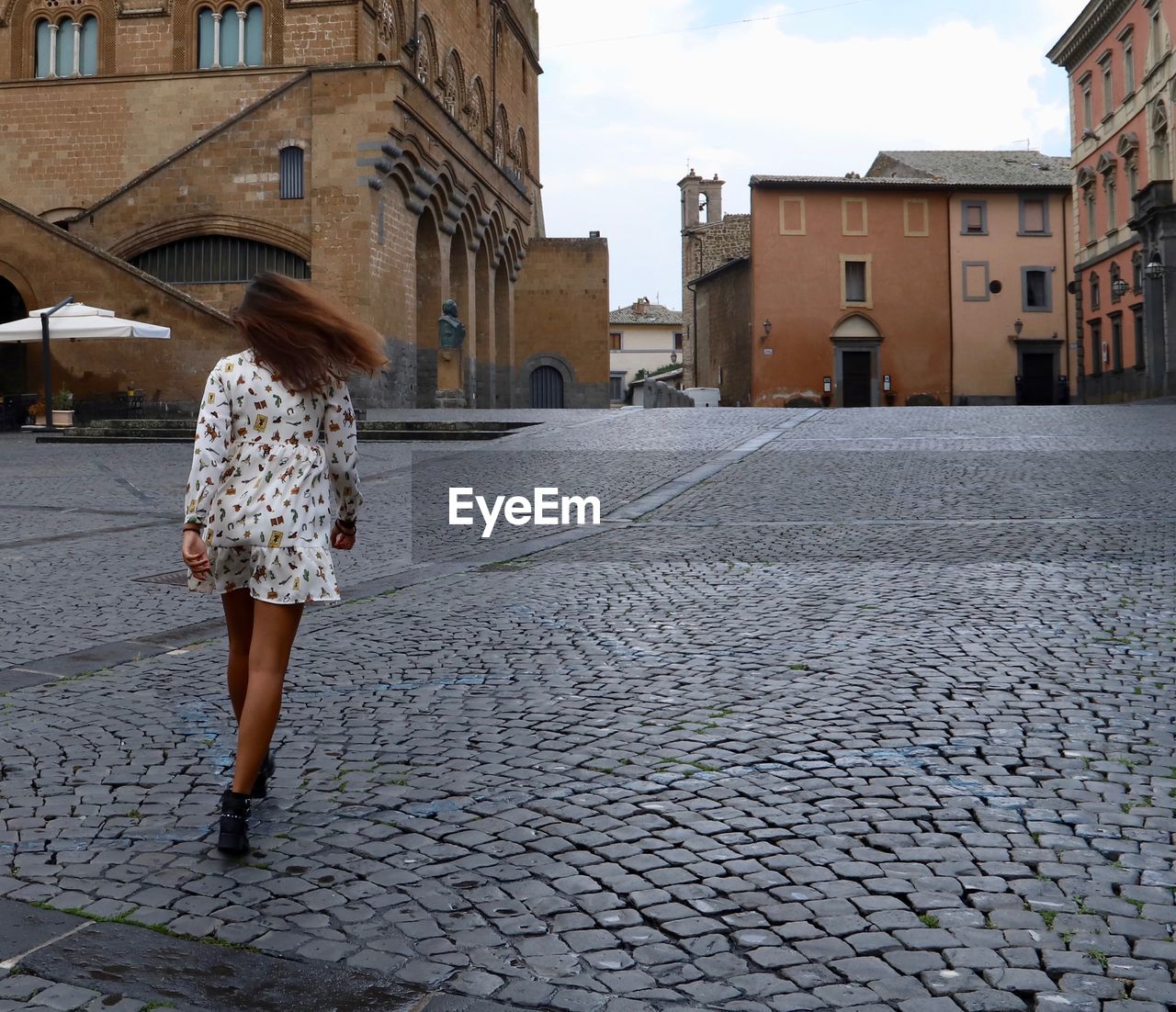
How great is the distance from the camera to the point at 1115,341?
42156mm

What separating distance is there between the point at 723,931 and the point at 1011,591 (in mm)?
4674

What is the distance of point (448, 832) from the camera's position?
3.63 m

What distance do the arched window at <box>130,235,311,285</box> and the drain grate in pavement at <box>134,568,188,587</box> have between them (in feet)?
82.0

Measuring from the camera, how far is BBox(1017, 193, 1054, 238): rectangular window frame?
170 feet

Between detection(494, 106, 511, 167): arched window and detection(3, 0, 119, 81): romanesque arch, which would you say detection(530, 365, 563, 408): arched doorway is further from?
detection(3, 0, 119, 81): romanesque arch

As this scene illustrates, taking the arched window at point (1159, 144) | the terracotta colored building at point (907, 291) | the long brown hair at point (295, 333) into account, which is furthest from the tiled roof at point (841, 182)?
the long brown hair at point (295, 333)

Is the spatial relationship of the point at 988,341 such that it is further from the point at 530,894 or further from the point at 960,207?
the point at 530,894

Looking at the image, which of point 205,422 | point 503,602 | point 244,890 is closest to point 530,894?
point 244,890

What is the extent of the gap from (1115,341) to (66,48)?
110 ft

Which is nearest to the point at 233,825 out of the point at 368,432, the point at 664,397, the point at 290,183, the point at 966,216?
the point at 368,432

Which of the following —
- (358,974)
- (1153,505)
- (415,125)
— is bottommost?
(358,974)

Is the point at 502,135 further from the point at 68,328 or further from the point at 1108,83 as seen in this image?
the point at 68,328

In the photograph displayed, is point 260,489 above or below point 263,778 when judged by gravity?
above
